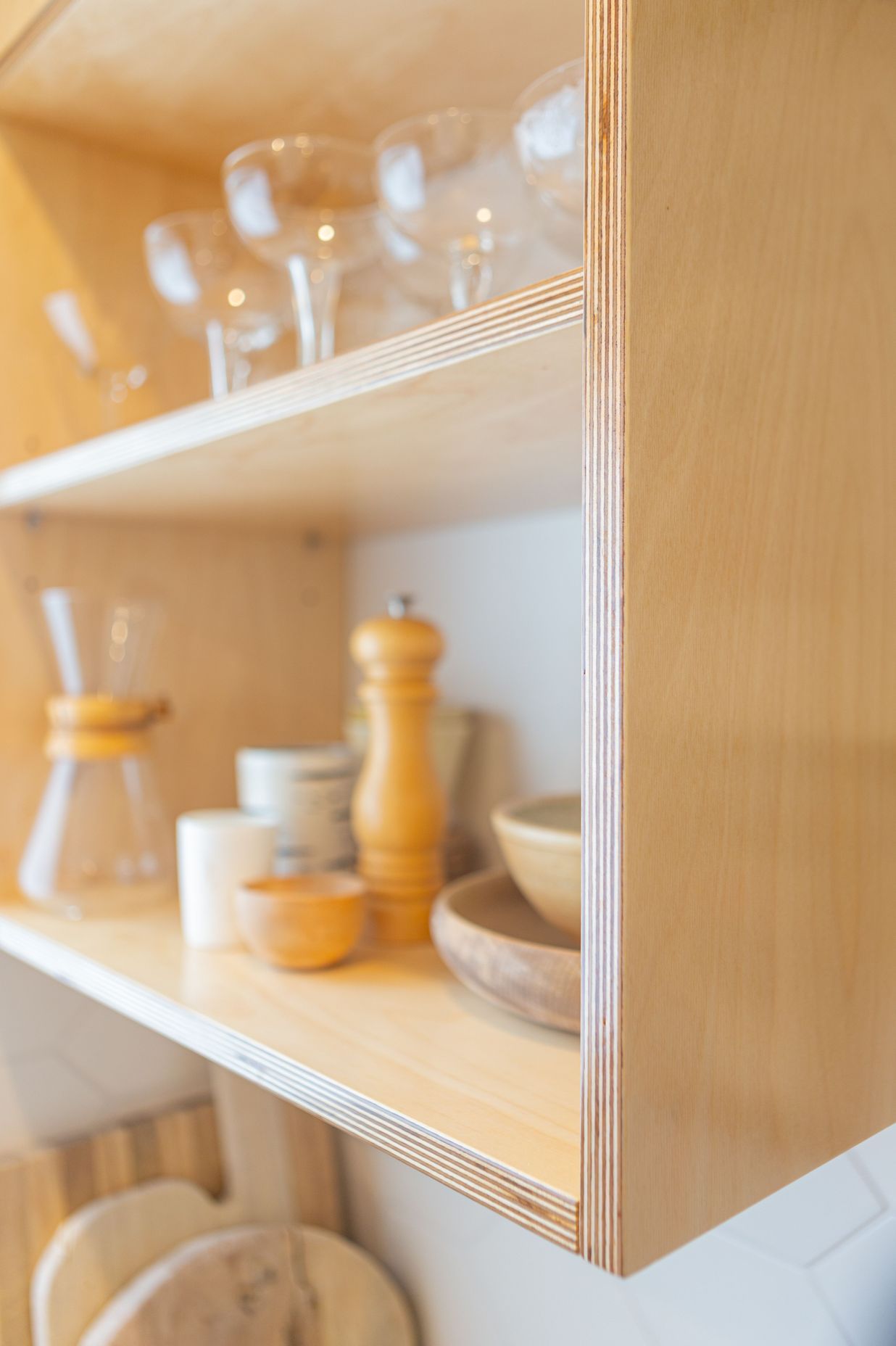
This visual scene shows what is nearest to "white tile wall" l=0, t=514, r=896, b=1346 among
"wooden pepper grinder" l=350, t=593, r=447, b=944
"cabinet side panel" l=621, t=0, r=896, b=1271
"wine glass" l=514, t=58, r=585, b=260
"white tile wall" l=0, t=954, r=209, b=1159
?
"white tile wall" l=0, t=954, r=209, b=1159

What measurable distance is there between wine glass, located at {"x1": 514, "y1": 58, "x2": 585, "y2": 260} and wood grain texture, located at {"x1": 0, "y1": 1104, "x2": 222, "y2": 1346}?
84 cm

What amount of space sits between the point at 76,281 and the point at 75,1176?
2.50 ft

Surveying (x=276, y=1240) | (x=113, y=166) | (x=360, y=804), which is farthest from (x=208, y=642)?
(x=276, y=1240)

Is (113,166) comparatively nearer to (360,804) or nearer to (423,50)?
(423,50)

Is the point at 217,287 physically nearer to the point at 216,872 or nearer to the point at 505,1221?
the point at 216,872

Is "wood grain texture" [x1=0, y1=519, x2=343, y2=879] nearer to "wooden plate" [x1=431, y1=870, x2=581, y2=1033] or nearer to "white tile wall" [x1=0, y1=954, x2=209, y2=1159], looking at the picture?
"white tile wall" [x1=0, y1=954, x2=209, y2=1159]

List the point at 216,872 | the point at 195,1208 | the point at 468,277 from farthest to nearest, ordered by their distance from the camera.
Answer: the point at 195,1208, the point at 216,872, the point at 468,277

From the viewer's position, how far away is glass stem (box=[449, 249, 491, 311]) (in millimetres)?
640

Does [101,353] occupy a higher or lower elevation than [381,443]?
higher

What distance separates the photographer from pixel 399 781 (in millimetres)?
813

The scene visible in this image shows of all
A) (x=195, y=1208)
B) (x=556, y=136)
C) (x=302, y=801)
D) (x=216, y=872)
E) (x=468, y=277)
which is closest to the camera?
(x=556, y=136)

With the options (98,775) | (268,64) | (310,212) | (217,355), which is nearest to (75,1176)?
(98,775)

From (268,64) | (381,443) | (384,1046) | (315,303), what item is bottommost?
(384,1046)

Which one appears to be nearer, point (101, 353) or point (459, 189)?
point (459, 189)
